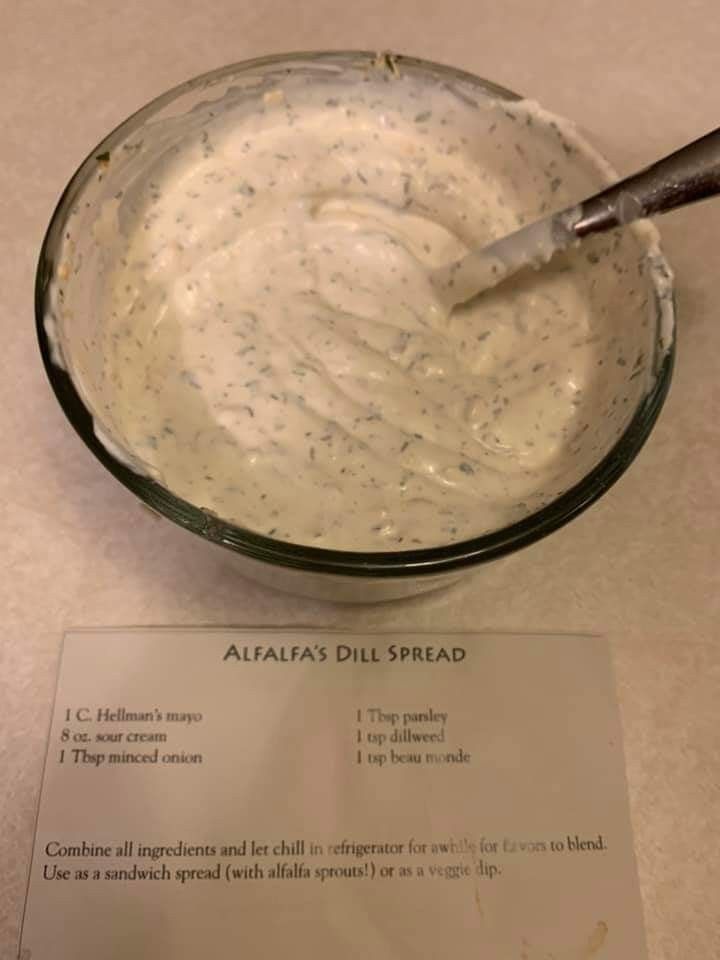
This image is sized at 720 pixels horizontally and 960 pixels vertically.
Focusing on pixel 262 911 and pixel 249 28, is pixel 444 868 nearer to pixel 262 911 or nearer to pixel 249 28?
pixel 262 911

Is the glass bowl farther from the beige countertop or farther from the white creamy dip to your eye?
the beige countertop

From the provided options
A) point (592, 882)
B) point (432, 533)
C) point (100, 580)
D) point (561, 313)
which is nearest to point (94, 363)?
point (100, 580)

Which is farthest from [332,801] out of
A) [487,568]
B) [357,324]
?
[357,324]

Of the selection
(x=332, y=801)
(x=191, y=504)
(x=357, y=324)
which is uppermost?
(x=357, y=324)

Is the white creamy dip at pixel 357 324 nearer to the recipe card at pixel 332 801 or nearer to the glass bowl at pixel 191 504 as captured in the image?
the glass bowl at pixel 191 504

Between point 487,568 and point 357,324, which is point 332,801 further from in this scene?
point 357,324

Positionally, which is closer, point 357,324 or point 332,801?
point 332,801
